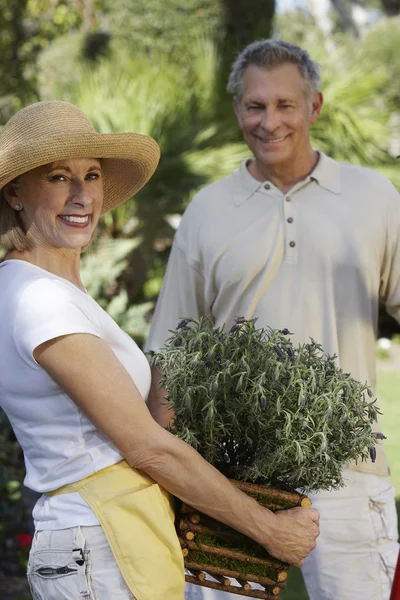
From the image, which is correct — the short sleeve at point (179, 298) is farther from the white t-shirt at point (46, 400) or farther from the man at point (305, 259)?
the white t-shirt at point (46, 400)

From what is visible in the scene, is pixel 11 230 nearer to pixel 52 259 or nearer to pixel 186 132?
pixel 52 259

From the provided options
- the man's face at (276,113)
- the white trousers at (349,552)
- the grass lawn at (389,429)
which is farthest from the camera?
the grass lawn at (389,429)

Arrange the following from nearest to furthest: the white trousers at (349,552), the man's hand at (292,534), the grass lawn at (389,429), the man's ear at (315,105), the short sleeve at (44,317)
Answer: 1. the short sleeve at (44,317)
2. the man's hand at (292,534)
3. the white trousers at (349,552)
4. the man's ear at (315,105)
5. the grass lawn at (389,429)

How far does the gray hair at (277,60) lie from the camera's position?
136 inches

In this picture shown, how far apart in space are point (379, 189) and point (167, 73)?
257 inches

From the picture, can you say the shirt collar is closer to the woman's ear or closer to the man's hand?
the woman's ear

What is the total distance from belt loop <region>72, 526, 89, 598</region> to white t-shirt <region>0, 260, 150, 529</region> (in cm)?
3

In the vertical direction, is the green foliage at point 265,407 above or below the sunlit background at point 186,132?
below

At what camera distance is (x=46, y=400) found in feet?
6.64

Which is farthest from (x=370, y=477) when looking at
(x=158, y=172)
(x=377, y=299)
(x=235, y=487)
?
(x=158, y=172)

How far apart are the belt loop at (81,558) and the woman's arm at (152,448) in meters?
0.19

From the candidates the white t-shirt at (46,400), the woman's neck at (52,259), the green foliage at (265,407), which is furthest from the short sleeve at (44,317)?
the green foliage at (265,407)

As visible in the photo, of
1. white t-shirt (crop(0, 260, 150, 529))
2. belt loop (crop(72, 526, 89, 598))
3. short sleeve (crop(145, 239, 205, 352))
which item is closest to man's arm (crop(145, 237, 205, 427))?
short sleeve (crop(145, 239, 205, 352))

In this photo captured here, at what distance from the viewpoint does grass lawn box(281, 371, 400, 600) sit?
5207mm
